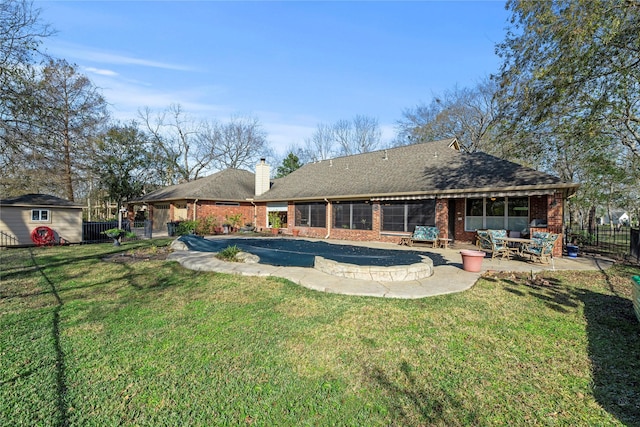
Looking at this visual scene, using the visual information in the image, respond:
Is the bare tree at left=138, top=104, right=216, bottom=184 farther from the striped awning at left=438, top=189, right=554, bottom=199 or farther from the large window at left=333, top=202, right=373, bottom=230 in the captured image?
the striped awning at left=438, top=189, right=554, bottom=199

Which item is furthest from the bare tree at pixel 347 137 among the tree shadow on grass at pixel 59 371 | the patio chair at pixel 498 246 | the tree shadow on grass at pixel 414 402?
the tree shadow on grass at pixel 414 402

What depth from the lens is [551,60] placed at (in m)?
9.55

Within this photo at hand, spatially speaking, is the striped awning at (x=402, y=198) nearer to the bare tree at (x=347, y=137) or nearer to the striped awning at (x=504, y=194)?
the striped awning at (x=504, y=194)

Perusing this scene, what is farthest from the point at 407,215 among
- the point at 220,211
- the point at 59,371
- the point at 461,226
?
the point at 220,211

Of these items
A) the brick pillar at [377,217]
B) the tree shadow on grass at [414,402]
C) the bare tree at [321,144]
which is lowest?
the tree shadow on grass at [414,402]

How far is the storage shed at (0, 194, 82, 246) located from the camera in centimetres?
1387

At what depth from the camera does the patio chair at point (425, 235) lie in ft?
43.9

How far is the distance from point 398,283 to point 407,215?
8586 millimetres

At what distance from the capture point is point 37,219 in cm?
1463

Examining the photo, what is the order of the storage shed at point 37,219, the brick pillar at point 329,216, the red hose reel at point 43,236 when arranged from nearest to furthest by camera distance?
the storage shed at point 37,219 → the red hose reel at point 43,236 → the brick pillar at point 329,216

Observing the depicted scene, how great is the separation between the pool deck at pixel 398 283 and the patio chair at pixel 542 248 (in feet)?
0.81

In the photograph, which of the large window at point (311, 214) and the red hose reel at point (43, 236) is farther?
the large window at point (311, 214)

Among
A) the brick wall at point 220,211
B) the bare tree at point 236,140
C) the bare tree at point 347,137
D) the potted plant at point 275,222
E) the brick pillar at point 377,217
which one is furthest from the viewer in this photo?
the bare tree at point 236,140

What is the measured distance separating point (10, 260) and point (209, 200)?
12.6m
